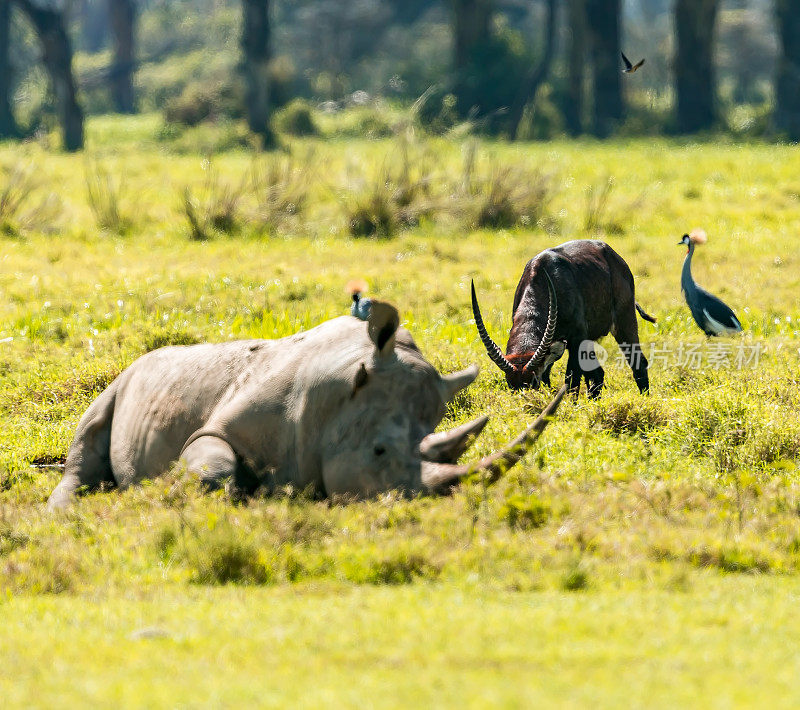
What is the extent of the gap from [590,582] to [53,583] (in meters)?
2.44

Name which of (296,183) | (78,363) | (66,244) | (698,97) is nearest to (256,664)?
(78,363)

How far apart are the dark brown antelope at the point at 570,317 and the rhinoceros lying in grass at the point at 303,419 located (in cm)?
188

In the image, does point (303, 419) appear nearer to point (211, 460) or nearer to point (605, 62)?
point (211, 460)

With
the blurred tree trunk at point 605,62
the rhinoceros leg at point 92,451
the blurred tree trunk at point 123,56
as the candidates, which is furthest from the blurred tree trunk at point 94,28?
the rhinoceros leg at point 92,451

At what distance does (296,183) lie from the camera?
58.2 ft

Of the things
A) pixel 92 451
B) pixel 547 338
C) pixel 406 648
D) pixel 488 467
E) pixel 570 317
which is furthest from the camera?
pixel 570 317

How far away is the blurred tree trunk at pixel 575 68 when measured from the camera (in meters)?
36.3

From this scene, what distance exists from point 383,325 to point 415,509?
98 cm

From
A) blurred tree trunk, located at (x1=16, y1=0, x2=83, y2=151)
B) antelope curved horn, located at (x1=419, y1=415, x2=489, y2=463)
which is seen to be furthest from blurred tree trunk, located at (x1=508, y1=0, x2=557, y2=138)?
antelope curved horn, located at (x1=419, y1=415, x2=489, y2=463)

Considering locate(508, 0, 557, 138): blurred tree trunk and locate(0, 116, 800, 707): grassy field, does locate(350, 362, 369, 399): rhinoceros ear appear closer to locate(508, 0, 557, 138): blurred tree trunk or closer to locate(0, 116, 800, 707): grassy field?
locate(0, 116, 800, 707): grassy field

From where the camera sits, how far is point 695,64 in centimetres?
3503

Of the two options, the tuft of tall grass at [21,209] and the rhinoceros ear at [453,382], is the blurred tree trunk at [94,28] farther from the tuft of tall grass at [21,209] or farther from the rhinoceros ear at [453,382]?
the rhinoceros ear at [453,382]

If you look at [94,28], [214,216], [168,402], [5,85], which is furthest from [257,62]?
[94,28]

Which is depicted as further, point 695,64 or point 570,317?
point 695,64
